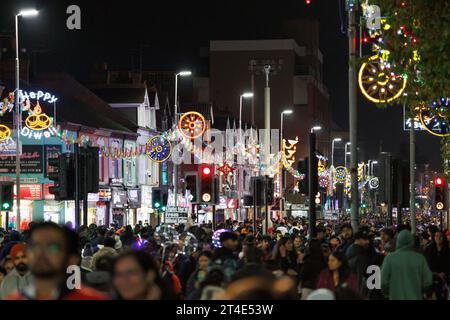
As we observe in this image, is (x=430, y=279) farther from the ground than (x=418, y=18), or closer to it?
closer to it

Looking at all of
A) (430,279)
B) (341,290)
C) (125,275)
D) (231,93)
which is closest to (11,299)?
(125,275)

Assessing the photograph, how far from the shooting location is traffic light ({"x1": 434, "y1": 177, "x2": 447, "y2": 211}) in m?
35.7

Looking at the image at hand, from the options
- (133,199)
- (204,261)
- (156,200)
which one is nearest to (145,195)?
(133,199)

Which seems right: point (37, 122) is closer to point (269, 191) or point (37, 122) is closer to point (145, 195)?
point (269, 191)

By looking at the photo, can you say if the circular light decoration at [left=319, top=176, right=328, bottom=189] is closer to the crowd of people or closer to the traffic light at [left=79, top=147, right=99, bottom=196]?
the crowd of people

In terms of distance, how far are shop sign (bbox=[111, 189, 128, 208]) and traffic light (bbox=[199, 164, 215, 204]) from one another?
34.6 metres

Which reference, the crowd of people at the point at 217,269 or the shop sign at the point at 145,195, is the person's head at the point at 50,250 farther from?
the shop sign at the point at 145,195

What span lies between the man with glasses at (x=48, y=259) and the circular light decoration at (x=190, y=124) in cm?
4607

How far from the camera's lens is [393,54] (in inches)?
718

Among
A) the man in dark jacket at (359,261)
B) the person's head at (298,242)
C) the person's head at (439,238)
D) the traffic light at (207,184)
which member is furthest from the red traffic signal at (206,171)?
the man in dark jacket at (359,261)

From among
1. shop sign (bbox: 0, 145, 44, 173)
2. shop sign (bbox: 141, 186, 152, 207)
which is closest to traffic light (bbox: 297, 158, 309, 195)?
shop sign (bbox: 0, 145, 44, 173)

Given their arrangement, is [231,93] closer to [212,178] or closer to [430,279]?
[212,178]
